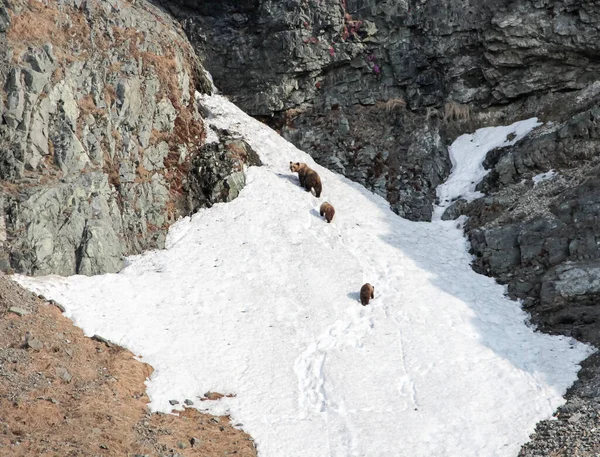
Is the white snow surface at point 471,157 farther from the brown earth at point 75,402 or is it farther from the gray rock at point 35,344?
the gray rock at point 35,344

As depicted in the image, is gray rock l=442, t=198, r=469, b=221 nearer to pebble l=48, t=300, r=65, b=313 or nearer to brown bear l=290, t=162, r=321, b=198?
brown bear l=290, t=162, r=321, b=198

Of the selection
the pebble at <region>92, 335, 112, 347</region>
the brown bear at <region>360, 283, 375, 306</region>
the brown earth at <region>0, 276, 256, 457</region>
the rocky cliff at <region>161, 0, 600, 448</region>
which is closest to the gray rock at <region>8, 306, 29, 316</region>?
the brown earth at <region>0, 276, 256, 457</region>

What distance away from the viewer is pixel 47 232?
59.2ft

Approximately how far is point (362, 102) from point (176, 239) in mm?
15219

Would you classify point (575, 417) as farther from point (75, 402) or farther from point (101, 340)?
point (101, 340)

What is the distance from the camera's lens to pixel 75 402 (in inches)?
497

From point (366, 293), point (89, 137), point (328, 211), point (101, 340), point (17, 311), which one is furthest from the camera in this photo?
point (328, 211)

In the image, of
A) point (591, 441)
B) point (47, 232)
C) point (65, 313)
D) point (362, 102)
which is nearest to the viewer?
point (591, 441)

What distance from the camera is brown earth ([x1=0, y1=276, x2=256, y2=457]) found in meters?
11.4

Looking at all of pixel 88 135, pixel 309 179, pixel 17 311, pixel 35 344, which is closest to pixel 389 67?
pixel 309 179

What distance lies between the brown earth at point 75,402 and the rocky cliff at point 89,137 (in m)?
3.21

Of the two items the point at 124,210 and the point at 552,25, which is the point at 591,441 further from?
the point at 552,25

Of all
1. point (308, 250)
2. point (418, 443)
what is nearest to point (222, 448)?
point (418, 443)

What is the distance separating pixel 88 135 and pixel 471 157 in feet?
57.6
